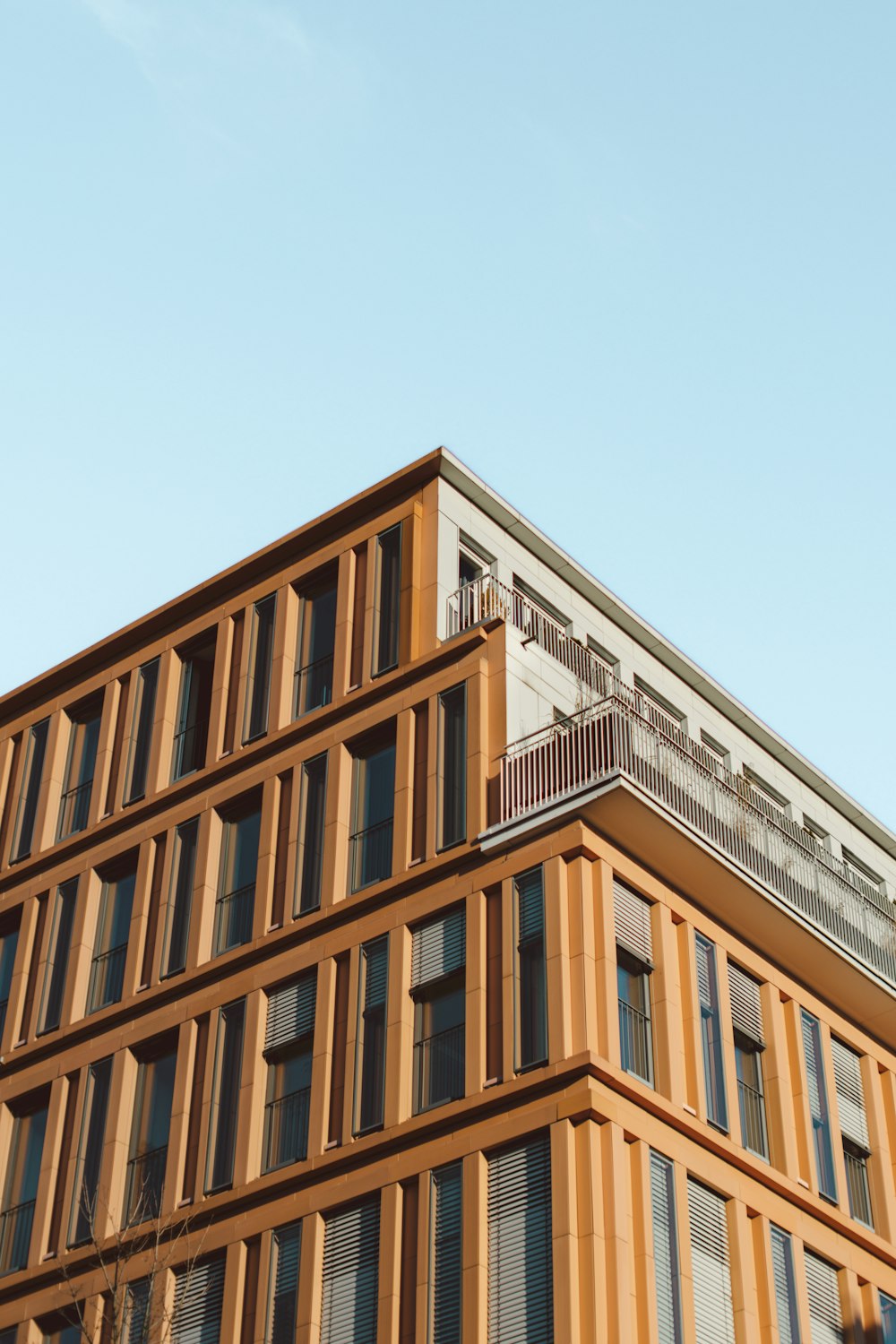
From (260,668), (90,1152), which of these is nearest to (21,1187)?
(90,1152)

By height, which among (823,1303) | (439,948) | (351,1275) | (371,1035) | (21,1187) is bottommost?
(351,1275)

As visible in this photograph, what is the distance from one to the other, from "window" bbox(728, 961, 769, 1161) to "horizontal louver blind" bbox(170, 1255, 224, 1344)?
29.2ft

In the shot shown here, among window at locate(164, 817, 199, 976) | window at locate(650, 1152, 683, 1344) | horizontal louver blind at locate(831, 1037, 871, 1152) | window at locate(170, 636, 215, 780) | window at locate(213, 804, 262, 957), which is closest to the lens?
window at locate(650, 1152, 683, 1344)

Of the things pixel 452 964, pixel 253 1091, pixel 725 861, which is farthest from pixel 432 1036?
pixel 725 861

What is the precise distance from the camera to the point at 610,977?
30578 millimetres

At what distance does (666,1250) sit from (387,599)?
1413cm

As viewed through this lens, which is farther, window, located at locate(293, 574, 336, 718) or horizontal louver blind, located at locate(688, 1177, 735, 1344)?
window, located at locate(293, 574, 336, 718)

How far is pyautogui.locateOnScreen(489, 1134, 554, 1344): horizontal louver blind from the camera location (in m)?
27.3

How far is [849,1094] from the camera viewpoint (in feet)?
118

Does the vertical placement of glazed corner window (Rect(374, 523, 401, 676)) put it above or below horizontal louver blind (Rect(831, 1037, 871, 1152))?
above

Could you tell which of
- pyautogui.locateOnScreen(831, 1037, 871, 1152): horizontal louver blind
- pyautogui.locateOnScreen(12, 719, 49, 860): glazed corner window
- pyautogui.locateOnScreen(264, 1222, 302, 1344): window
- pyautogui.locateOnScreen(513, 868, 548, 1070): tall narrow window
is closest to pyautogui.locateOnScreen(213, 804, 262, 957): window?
pyautogui.locateOnScreen(12, 719, 49, 860): glazed corner window

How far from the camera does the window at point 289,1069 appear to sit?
32.4m

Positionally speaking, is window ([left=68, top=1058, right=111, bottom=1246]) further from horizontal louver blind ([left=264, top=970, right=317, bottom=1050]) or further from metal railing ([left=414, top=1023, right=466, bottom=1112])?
metal railing ([left=414, top=1023, right=466, bottom=1112])

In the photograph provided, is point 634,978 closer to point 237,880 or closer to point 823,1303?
point 823,1303
